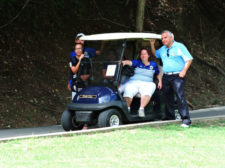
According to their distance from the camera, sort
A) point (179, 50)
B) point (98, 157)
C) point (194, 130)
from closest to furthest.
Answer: point (98, 157) → point (194, 130) → point (179, 50)

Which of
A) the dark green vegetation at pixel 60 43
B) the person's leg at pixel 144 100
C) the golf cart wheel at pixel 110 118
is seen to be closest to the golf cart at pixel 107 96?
the golf cart wheel at pixel 110 118

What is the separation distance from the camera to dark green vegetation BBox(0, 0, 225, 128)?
12188 mm

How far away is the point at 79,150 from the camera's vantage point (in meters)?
6.33

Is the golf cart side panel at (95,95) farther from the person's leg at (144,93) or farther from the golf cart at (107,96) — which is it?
the person's leg at (144,93)

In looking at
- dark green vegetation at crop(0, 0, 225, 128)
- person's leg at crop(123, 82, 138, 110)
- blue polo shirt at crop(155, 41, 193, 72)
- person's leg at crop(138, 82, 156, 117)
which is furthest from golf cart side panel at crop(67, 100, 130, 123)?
dark green vegetation at crop(0, 0, 225, 128)

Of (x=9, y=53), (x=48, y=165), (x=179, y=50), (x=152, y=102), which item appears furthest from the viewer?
(x=9, y=53)

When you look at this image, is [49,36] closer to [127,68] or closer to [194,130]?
[127,68]

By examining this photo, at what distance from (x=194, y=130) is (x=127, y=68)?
192 centimetres

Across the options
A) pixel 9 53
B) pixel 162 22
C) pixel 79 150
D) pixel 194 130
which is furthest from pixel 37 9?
pixel 79 150

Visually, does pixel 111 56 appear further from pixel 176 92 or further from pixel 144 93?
pixel 176 92

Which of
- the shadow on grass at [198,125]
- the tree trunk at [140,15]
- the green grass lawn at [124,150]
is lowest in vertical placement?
the green grass lawn at [124,150]

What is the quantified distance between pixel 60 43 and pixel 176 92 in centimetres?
756

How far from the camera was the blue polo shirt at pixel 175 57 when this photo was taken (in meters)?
8.91

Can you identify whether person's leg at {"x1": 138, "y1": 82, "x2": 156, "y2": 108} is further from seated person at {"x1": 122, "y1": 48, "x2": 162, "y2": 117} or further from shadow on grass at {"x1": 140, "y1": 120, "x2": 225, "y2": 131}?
shadow on grass at {"x1": 140, "y1": 120, "x2": 225, "y2": 131}
